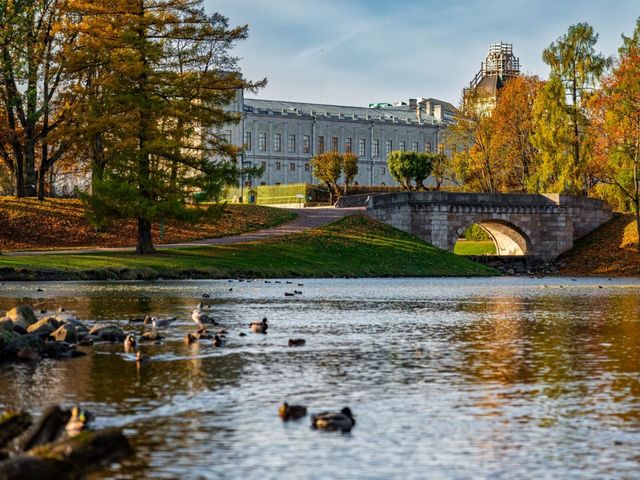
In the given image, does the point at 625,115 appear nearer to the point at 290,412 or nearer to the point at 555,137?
the point at 555,137

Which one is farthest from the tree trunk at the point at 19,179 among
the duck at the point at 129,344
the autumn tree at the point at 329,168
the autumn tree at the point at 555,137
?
the duck at the point at 129,344

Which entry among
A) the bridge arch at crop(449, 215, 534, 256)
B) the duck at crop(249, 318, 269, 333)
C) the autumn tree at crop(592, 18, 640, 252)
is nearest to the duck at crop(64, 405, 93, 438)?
the duck at crop(249, 318, 269, 333)

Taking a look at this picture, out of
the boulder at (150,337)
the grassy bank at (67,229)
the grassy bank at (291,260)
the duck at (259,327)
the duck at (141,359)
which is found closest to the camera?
the duck at (141,359)

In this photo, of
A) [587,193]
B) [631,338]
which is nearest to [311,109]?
[587,193]

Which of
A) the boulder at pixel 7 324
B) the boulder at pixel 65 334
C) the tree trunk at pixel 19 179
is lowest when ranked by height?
the boulder at pixel 65 334

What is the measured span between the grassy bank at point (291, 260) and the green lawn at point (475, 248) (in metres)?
19.2

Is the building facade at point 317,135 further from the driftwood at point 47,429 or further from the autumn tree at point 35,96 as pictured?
the driftwood at point 47,429

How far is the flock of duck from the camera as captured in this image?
12.7 meters

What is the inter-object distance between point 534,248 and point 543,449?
66102 millimetres

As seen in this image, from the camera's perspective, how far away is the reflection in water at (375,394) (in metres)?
11.2

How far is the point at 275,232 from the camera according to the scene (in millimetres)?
66625

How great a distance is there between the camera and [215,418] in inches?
523

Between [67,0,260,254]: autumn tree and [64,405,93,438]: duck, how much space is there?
39576 mm

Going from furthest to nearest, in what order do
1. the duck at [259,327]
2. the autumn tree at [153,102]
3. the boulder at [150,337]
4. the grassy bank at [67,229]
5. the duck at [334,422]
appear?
the grassy bank at [67,229] → the autumn tree at [153,102] → the duck at [259,327] → the boulder at [150,337] → the duck at [334,422]
